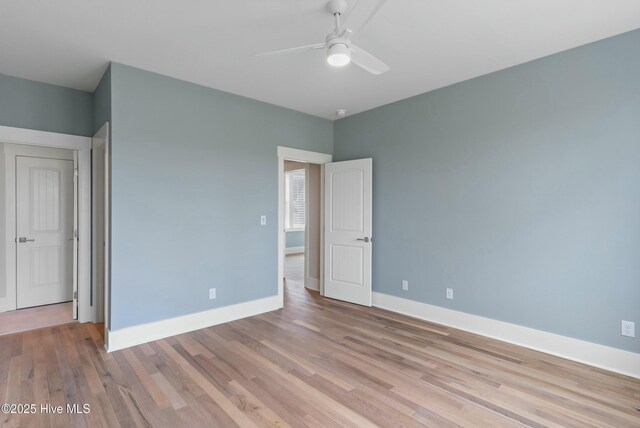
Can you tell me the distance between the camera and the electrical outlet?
2.60 m

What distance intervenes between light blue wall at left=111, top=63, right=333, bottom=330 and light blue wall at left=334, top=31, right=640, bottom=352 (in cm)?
178

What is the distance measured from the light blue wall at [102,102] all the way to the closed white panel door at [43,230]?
133 cm

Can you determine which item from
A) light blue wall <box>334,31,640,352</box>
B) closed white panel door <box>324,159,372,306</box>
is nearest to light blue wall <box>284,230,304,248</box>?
closed white panel door <box>324,159,372,306</box>

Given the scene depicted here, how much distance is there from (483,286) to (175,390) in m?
3.03

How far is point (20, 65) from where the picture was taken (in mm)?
3143

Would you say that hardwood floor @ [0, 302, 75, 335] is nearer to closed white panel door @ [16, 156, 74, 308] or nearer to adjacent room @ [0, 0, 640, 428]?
adjacent room @ [0, 0, 640, 428]

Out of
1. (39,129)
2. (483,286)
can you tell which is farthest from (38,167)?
(483,286)

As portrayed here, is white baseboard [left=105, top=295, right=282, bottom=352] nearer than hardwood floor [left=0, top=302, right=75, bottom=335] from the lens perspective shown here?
Yes

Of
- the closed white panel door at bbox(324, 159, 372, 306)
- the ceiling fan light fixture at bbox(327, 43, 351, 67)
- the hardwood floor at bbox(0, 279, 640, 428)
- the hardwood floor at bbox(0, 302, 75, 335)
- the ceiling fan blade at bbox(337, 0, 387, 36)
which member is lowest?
the hardwood floor at bbox(0, 279, 640, 428)

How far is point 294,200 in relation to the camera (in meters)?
9.47

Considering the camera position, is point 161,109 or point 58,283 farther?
point 58,283

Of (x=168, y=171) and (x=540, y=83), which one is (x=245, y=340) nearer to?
(x=168, y=171)

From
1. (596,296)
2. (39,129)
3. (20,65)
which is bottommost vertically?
(596,296)

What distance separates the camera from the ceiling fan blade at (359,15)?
7.21 feet
